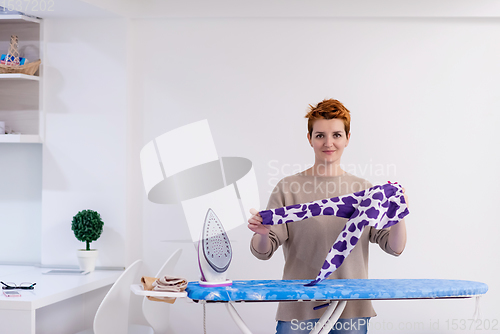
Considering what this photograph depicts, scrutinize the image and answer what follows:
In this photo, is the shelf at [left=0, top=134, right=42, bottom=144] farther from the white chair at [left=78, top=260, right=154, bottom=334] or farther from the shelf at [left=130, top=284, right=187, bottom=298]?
the shelf at [left=130, top=284, right=187, bottom=298]

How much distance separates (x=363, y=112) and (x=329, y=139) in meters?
1.29

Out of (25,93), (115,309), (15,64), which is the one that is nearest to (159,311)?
(115,309)

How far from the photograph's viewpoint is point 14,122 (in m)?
3.18

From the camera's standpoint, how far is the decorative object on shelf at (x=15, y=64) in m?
3.00

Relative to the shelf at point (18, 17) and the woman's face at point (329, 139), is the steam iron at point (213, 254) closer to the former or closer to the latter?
the woman's face at point (329, 139)

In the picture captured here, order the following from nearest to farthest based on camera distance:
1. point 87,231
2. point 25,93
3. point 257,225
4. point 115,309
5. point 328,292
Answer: point 328,292
point 257,225
point 115,309
point 87,231
point 25,93

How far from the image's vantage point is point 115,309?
90.2 inches

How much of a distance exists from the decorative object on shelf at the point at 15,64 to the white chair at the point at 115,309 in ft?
5.25

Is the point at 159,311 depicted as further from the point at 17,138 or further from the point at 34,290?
the point at 17,138

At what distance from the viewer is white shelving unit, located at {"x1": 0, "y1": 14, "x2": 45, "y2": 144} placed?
10.3 feet

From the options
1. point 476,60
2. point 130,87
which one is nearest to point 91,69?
point 130,87

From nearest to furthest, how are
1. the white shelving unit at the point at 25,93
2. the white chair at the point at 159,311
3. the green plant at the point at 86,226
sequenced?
the white chair at the point at 159,311
the green plant at the point at 86,226
the white shelving unit at the point at 25,93

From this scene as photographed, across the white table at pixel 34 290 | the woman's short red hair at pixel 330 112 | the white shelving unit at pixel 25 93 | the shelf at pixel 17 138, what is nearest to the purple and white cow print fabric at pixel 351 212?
the woman's short red hair at pixel 330 112

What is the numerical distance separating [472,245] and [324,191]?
5.69 feet
